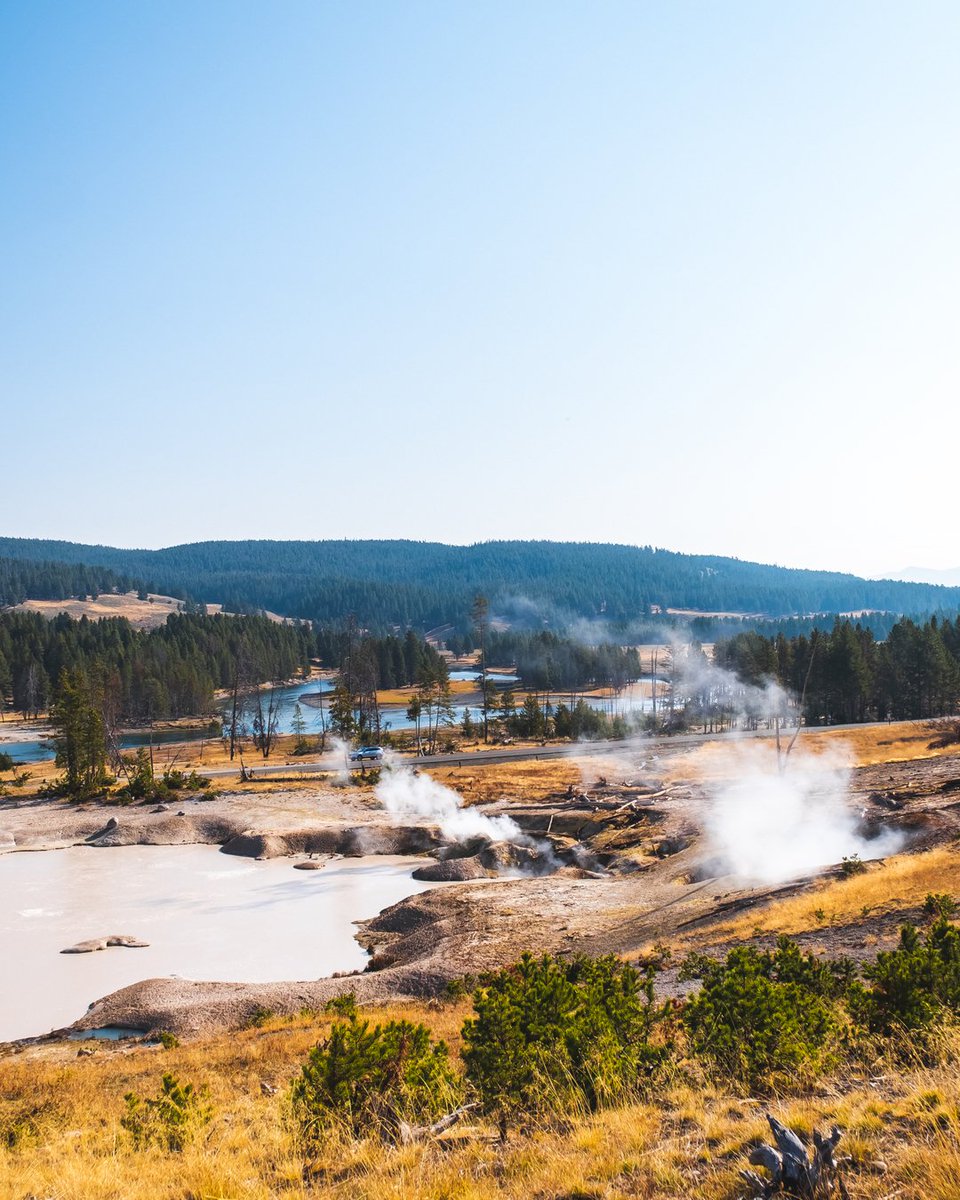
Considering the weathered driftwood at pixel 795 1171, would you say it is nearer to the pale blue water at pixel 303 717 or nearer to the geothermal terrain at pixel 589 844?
the geothermal terrain at pixel 589 844

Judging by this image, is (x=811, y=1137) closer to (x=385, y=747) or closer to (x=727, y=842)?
(x=727, y=842)

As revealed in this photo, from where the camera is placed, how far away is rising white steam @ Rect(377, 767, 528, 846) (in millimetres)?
54750

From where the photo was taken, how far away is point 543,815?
5803cm

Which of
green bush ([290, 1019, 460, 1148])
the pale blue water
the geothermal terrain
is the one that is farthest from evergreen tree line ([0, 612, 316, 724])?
green bush ([290, 1019, 460, 1148])

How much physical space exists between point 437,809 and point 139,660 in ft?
339

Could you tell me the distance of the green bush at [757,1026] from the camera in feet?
36.7

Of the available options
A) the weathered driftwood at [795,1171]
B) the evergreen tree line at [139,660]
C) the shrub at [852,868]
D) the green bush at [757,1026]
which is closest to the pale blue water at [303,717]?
the evergreen tree line at [139,660]

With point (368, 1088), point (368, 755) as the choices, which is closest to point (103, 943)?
point (368, 1088)

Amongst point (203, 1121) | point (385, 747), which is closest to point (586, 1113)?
point (203, 1121)

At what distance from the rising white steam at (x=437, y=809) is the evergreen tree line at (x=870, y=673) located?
51.9 metres

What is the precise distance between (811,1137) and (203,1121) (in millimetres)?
10330

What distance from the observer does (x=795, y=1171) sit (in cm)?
732

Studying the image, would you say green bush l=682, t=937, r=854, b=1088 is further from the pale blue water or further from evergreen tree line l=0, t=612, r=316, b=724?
evergreen tree line l=0, t=612, r=316, b=724

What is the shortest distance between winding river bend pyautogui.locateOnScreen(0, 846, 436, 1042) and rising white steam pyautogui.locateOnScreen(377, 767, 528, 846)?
16.6 feet
